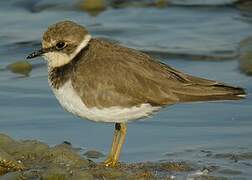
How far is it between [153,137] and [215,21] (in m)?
4.33

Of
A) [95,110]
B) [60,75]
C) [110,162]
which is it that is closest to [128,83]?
[95,110]

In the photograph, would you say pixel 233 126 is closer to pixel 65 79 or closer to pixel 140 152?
pixel 140 152

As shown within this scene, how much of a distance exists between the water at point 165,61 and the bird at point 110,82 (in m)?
0.59

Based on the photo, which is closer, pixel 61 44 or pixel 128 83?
pixel 128 83

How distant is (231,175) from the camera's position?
251 inches

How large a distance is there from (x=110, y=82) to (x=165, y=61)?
3594 millimetres

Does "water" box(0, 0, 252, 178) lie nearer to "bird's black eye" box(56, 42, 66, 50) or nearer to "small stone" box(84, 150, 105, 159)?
"small stone" box(84, 150, 105, 159)

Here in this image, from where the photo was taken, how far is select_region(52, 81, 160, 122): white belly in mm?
6457

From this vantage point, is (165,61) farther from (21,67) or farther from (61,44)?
(61,44)

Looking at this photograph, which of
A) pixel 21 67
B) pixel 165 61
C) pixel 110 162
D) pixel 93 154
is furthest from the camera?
pixel 165 61

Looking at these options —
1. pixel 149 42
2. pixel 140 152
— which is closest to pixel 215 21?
pixel 149 42

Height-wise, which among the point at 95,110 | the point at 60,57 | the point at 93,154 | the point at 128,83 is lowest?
the point at 93,154

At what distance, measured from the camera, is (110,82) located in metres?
6.54

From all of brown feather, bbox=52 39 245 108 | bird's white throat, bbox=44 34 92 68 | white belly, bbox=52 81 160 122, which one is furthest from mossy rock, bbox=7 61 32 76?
white belly, bbox=52 81 160 122
